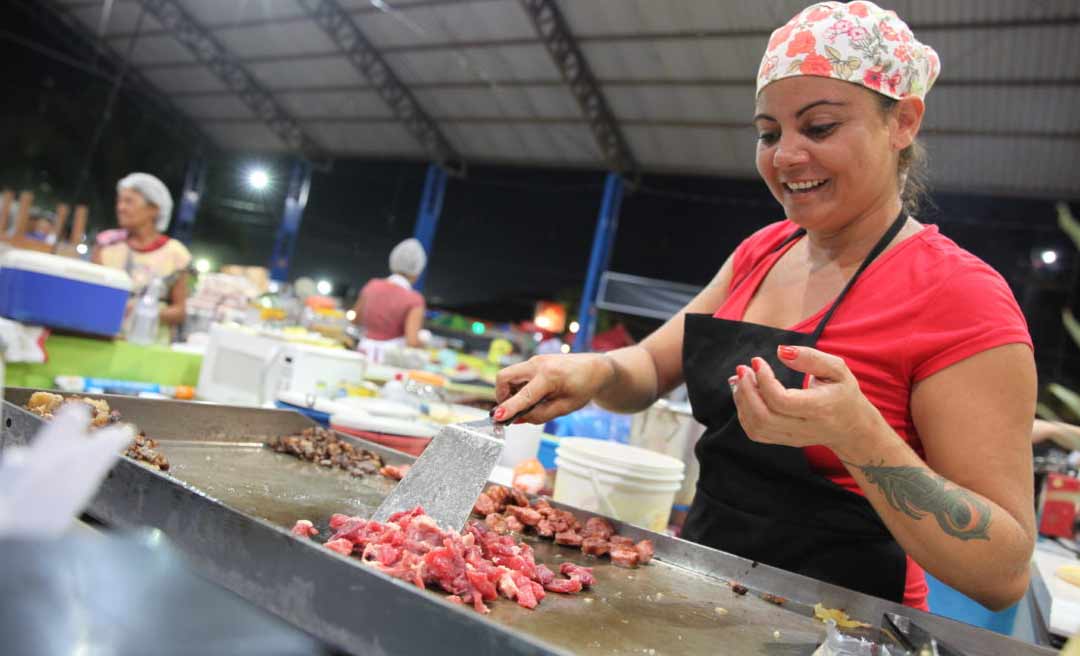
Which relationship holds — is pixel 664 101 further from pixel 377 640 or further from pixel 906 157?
pixel 377 640

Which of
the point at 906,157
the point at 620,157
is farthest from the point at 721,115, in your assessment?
the point at 906,157

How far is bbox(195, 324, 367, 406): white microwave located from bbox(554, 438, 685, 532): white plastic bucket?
1385 millimetres

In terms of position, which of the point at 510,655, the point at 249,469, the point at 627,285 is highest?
the point at 627,285

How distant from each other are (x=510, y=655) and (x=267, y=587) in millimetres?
→ 390

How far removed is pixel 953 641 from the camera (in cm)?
141

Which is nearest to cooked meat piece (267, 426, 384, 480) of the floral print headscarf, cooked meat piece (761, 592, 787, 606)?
cooked meat piece (761, 592, 787, 606)

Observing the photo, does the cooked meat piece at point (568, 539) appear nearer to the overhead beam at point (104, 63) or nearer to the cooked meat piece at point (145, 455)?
the cooked meat piece at point (145, 455)

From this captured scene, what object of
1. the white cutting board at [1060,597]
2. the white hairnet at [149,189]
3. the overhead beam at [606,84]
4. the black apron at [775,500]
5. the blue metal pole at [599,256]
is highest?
the overhead beam at [606,84]

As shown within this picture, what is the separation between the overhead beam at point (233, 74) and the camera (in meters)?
16.5

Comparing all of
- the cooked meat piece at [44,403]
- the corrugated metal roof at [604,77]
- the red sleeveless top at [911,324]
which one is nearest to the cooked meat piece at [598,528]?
the red sleeveless top at [911,324]

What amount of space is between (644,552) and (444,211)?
16.8 metres

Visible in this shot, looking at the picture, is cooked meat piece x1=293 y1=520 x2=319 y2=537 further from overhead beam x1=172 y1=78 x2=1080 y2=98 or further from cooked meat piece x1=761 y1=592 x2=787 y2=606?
overhead beam x1=172 y1=78 x2=1080 y2=98

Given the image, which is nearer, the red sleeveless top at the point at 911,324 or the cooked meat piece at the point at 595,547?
the red sleeveless top at the point at 911,324

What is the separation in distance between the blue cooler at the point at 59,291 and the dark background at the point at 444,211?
11383 millimetres
